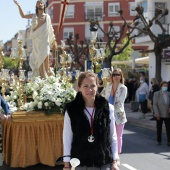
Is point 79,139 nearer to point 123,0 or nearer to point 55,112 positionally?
point 55,112

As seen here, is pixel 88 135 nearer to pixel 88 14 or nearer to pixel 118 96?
pixel 118 96

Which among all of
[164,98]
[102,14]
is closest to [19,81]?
[164,98]

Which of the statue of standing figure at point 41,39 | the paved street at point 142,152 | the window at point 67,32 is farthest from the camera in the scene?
the window at point 67,32

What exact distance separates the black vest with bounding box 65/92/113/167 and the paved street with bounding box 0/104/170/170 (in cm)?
463

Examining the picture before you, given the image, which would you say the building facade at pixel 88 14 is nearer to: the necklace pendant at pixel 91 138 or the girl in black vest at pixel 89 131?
the girl in black vest at pixel 89 131

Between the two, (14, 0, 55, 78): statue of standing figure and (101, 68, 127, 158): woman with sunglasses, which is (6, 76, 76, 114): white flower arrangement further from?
(14, 0, 55, 78): statue of standing figure

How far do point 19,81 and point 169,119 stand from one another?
479cm

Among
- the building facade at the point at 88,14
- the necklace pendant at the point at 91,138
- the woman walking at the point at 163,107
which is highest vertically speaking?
the building facade at the point at 88,14

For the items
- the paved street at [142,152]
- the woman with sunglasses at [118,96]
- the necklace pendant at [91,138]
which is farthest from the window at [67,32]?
the necklace pendant at [91,138]

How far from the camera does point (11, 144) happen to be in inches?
341

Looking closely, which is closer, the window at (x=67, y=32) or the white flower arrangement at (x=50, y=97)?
the white flower arrangement at (x=50, y=97)

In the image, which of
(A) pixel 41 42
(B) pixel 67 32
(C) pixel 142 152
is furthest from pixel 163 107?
(B) pixel 67 32

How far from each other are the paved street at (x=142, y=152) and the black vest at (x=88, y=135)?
4628mm

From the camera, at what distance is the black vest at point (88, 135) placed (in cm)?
449
